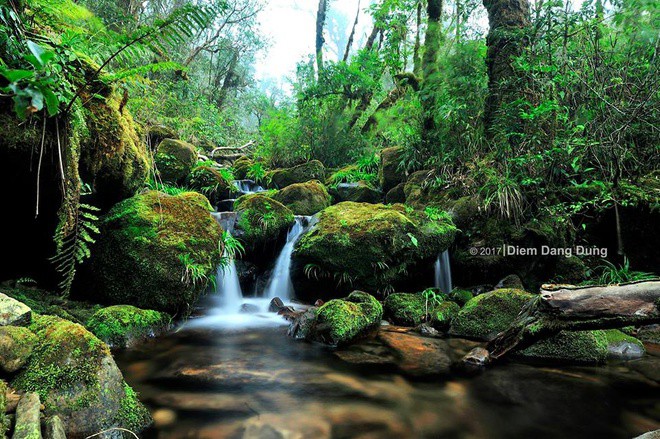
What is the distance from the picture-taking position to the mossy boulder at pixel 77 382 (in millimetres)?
1999

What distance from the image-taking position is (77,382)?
2.10m

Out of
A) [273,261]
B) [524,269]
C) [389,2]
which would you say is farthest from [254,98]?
[524,269]

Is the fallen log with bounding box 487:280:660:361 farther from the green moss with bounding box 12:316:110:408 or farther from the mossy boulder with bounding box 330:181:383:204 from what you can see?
the mossy boulder with bounding box 330:181:383:204

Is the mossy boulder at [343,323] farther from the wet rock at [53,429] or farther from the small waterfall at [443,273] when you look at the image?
the wet rock at [53,429]

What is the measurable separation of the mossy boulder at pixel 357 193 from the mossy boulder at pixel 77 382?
7.64 metres

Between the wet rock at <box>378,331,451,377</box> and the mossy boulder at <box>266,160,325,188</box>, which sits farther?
the mossy boulder at <box>266,160,325,188</box>

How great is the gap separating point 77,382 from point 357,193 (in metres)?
7.98

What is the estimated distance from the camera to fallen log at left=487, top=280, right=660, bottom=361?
258cm

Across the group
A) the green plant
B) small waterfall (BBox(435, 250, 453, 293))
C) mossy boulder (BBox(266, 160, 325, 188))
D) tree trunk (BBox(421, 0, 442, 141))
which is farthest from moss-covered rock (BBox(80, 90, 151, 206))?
the green plant

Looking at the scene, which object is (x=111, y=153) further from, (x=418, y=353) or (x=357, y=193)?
(x=357, y=193)

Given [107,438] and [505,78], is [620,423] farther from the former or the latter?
[505,78]

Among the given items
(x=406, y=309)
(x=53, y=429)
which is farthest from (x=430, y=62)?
(x=53, y=429)

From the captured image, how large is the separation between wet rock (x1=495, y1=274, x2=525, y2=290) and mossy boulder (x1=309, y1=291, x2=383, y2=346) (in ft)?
8.73

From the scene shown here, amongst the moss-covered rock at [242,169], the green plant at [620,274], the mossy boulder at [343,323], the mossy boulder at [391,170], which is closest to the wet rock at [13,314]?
the mossy boulder at [343,323]
